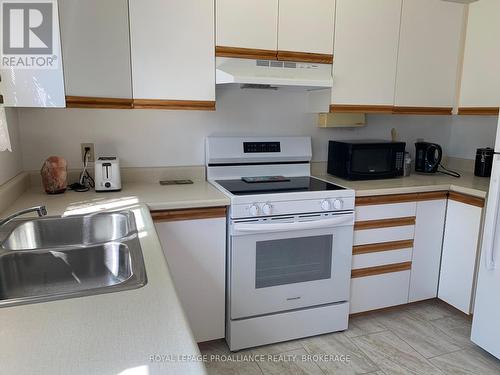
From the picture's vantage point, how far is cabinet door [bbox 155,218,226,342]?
1986mm

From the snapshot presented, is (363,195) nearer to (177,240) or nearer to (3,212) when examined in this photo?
(177,240)

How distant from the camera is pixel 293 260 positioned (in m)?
2.19

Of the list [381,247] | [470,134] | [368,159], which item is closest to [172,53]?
[368,159]

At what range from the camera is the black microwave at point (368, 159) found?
255 cm

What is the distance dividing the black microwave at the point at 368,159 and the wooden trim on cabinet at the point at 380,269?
598 millimetres

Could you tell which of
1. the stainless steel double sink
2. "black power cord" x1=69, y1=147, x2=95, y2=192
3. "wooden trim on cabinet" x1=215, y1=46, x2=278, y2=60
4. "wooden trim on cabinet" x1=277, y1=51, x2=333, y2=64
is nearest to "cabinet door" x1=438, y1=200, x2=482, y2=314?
"wooden trim on cabinet" x1=277, y1=51, x2=333, y2=64

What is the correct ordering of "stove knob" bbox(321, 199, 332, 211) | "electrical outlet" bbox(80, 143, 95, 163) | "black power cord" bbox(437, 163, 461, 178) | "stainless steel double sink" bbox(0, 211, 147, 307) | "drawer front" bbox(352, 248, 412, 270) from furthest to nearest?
"black power cord" bbox(437, 163, 461, 178) → "drawer front" bbox(352, 248, 412, 270) → "electrical outlet" bbox(80, 143, 95, 163) → "stove knob" bbox(321, 199, 332, 211) → "stainless steel double sink" bbox(0, 211, 147, 307)

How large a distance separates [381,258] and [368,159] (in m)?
0.66

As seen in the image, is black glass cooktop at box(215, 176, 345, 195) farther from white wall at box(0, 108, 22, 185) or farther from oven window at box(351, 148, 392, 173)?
white wall at box(0, 108, 22, 185)

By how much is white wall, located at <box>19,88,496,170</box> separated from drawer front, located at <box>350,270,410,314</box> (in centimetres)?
95

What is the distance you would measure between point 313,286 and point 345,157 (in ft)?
2.94

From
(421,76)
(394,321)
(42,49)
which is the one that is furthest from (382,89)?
(42,49)

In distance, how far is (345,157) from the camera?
258cm

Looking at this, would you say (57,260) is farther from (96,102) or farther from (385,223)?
(385,223)
